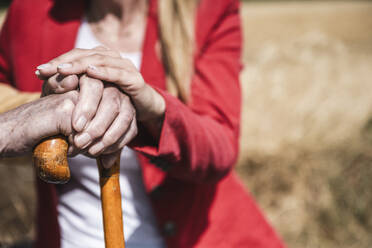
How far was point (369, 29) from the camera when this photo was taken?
3.76 meters

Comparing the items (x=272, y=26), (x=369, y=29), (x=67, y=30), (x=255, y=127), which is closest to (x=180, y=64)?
(x=67, y=30)

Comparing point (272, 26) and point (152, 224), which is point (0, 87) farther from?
point (272, 26)

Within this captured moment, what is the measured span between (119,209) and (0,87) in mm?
467

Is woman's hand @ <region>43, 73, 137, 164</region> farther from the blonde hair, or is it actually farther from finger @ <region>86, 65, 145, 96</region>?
the blonde hair

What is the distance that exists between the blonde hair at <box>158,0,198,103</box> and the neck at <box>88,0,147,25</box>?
9cm

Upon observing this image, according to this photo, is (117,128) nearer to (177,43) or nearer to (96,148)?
(96,148)

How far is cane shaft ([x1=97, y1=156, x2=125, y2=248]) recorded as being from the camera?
1.68 feet

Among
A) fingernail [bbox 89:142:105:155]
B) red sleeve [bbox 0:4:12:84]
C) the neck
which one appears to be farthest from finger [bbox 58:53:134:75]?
red sleeve [bbox 0:4:12:84]

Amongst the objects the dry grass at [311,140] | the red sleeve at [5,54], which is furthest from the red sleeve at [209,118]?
the dry grass at [311,140]

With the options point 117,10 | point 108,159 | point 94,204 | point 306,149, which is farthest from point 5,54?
point 306,149

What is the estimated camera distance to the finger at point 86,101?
436 mm

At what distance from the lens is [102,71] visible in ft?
1.53

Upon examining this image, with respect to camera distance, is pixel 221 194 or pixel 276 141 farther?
pixel 276 141

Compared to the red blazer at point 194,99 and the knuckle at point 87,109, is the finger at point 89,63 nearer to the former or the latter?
the knuckle at point 87,109
